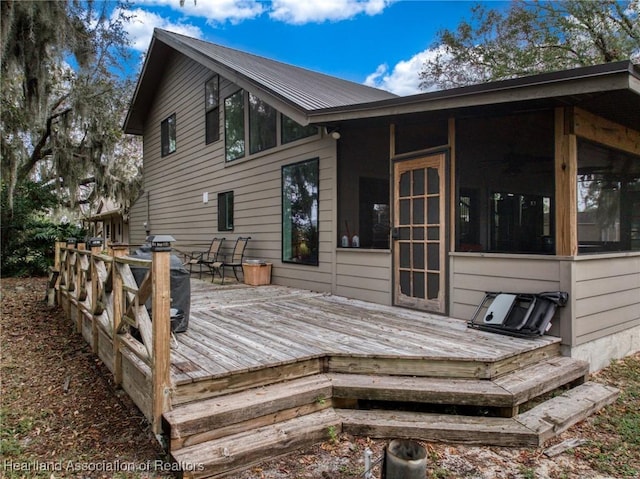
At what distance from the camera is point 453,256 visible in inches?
172

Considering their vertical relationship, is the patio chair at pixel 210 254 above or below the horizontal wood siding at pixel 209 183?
below

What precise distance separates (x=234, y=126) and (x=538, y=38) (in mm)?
10129

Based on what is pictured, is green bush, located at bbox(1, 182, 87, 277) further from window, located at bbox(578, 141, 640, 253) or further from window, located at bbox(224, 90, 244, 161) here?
window, located at bbox(578, 141, 640, 253)

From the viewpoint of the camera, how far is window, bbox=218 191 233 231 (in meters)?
8.43

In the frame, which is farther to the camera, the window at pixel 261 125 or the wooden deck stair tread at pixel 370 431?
the window at pixel 261 125

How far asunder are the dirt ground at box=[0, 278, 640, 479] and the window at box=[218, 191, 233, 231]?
15.6 ft

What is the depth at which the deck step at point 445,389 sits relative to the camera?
2787 mm

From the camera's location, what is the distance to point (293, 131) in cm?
665

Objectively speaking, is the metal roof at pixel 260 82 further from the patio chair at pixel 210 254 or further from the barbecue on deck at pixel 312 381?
the patio chair at pixel 210 254

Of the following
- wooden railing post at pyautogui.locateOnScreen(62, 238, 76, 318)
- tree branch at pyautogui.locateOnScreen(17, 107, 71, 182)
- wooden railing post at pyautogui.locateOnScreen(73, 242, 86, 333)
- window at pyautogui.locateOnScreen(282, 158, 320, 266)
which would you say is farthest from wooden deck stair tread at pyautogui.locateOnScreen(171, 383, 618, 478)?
tree branch at pyautogui.locateOnScreen(17, 107, 71, 182)

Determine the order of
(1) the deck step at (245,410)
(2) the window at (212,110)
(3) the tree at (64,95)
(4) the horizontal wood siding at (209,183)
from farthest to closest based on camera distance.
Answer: (2) the window at (212,110) < (3) the tree at (64,95) < (4) the horizontal wood siding at (209,183) < (1) the deck step at (245,410)

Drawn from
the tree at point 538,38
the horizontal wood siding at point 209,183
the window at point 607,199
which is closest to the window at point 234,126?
the horizontal wood siding at point 209,183

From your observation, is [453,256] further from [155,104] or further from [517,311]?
[155,104]

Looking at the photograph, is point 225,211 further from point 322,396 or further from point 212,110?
point 322,396
